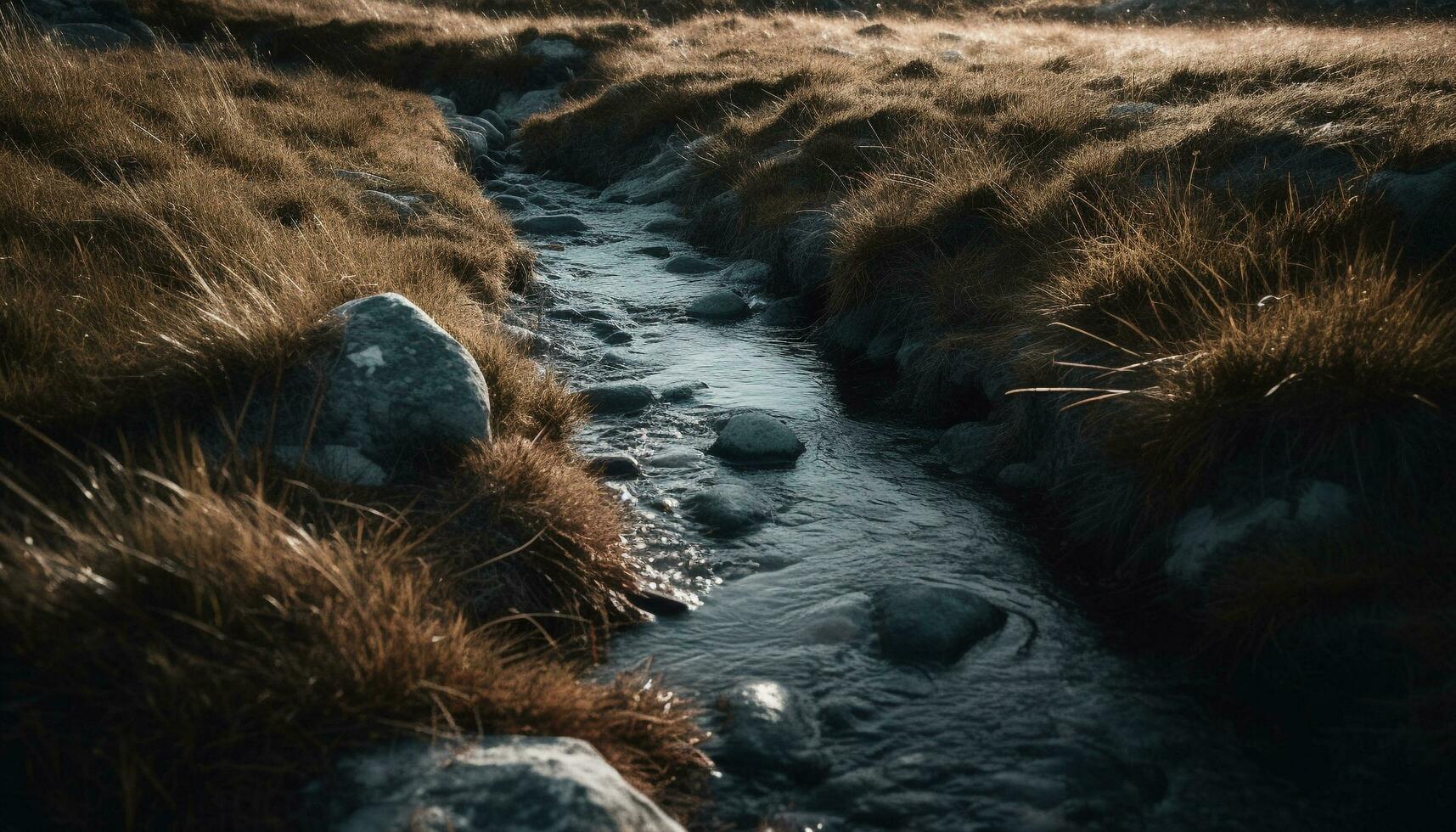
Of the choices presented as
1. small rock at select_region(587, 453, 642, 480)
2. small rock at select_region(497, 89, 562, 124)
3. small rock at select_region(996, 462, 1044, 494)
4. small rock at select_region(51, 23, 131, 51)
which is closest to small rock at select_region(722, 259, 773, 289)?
small rock at select_region(587, 453, 642, 480)

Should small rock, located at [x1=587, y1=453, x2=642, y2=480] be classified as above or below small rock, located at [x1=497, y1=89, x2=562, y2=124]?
below

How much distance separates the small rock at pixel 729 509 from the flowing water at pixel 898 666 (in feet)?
0.22

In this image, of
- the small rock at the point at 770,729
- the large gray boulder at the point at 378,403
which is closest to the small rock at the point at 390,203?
the large gray boulder at the point at 378,403

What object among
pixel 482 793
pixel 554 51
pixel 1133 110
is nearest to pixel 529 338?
pixel 482 793

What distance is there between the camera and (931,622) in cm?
359

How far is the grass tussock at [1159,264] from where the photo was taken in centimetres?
351

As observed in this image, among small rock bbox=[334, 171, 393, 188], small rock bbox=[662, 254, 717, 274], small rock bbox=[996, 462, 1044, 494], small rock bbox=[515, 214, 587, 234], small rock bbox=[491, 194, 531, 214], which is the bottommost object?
small rock bbox=[996, 462, 1044, 494]

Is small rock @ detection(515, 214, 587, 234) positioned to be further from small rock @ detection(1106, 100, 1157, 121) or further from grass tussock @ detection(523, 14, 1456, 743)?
small rock @ detection(1106, 100, 1157, 121)

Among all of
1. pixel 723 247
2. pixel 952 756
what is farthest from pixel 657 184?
pixel 952 756

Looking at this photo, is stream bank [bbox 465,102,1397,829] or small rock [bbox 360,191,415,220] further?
small rock [bbox 360,191,415,220]

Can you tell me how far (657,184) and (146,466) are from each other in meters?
8.93

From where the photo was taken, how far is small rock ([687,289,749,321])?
25.3 feet

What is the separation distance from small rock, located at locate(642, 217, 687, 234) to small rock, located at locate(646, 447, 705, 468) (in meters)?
5.57

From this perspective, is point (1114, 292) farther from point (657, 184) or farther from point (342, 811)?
point (657, 184)
